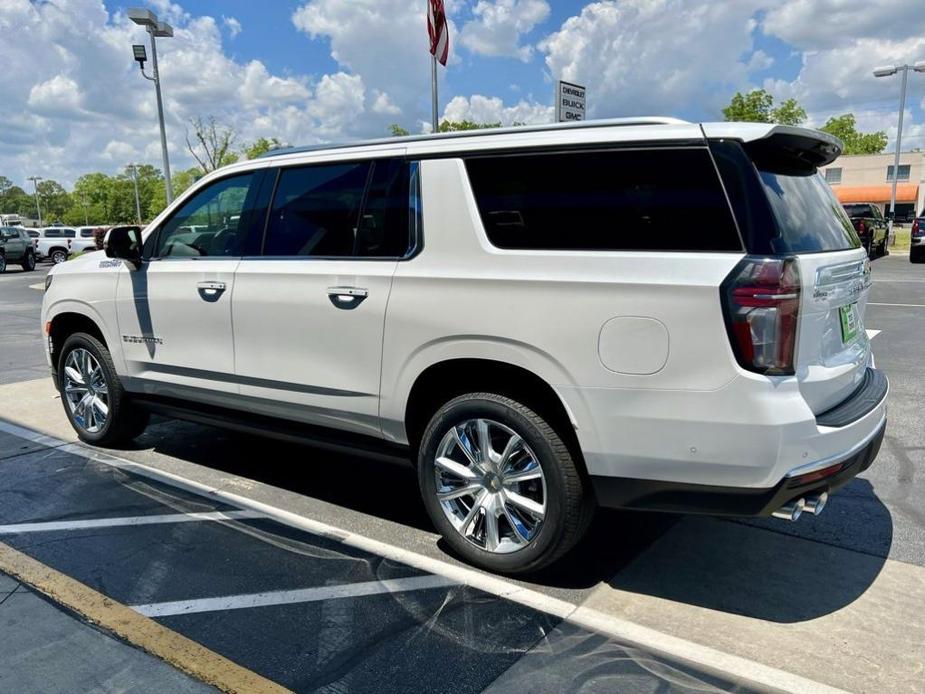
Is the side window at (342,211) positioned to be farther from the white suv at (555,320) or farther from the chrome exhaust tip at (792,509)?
the chrome exhaust tip at (792,509)

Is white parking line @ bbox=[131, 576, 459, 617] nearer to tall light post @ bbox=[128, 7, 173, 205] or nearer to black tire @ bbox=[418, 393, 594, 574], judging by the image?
black tire @ bbox=[418, 393, 594, 574]

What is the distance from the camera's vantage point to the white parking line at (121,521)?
399 cm

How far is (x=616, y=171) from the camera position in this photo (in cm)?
302

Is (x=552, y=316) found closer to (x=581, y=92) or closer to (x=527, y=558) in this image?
(x=527, y=558)

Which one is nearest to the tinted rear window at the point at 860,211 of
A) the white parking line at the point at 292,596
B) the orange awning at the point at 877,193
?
the white parking line at the point at 292,596

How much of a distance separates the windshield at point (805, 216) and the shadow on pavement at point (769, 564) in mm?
1461

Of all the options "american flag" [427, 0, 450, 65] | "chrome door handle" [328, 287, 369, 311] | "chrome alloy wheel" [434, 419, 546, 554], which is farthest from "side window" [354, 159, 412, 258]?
"american flag" [427, 0, 450, 65]

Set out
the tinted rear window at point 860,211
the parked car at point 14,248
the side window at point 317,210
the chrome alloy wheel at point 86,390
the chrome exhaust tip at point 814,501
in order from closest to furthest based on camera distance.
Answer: the chrome exhaust tip at point 814,501 < the side window at point 317,210 < the chrome alloy wheel at point 86,390 < the tinted rear window at point 860,211 < the parked car at point 14,248

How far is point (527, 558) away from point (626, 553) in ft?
2.14

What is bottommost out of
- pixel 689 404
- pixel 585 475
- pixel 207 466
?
pixel 207 466

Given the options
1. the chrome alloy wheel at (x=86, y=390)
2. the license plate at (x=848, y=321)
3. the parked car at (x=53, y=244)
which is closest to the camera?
the license plate at (x=848, y=321)

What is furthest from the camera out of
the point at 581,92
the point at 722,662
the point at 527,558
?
the point at 581,92

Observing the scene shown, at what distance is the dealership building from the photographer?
233ft

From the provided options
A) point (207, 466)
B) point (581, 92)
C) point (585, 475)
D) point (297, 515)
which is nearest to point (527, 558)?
point (585, 475)
